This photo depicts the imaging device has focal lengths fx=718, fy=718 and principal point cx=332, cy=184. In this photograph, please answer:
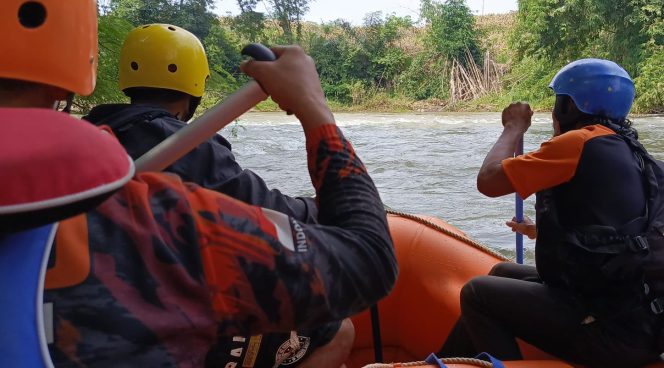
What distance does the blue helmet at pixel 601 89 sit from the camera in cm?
205

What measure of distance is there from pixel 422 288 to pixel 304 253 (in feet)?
6.38

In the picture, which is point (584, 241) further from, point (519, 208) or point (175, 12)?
point (175, 12)

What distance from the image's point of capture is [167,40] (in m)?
2.16

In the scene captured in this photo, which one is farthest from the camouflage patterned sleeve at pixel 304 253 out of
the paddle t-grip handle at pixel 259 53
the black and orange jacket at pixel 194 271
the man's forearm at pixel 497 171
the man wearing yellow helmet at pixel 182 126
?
the man's forearm at pixel 497 171

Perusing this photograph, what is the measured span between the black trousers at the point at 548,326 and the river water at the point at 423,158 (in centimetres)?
361

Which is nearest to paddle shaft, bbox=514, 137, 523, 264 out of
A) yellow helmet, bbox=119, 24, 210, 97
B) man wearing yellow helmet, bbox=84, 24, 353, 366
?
man wearing yellow helmet, bbox=84, 24, 353, 366

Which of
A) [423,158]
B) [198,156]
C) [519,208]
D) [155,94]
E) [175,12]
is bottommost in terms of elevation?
[423,158]

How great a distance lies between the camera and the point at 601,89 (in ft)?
6.72

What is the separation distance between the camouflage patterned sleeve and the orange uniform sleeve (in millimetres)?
1241

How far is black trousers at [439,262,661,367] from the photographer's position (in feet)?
6.09

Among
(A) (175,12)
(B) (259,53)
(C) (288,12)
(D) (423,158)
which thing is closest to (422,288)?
(B) (259,53)

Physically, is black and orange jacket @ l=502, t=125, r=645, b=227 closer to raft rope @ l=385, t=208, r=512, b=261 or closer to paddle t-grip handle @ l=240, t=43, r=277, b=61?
raft rope @ l=385, t=208, r=512, b=261

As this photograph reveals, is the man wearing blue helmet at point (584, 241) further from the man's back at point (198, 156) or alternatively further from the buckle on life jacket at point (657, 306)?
the man's back at point (198, 156)

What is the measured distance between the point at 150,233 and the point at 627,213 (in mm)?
1510
